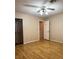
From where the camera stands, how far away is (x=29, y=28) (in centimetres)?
642

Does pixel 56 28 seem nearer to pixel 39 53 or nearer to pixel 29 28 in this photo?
pixel 29 28

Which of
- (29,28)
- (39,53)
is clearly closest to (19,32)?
(29,28)

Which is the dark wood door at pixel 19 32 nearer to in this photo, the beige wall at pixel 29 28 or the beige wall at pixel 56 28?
the beige wall at pixel 29 28

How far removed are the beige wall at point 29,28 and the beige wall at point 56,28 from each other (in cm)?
136

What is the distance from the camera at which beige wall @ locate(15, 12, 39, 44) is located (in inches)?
238

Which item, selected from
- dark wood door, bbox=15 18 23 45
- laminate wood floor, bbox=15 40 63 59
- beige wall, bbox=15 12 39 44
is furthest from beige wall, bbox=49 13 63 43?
dark wood door, bbox=15 18 23 45

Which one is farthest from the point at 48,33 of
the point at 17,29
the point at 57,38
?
the point at 17,29

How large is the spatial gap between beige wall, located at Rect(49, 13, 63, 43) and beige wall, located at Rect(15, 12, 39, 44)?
136 centimetres

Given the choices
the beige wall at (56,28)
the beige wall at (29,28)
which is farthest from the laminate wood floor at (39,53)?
the beige wall at (56,28)

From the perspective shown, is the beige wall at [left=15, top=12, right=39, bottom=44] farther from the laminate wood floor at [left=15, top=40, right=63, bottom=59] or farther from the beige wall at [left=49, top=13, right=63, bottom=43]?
the laminate wood floor at [left=15, top=40, right=63, bottom=59]

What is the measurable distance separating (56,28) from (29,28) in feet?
7.43
